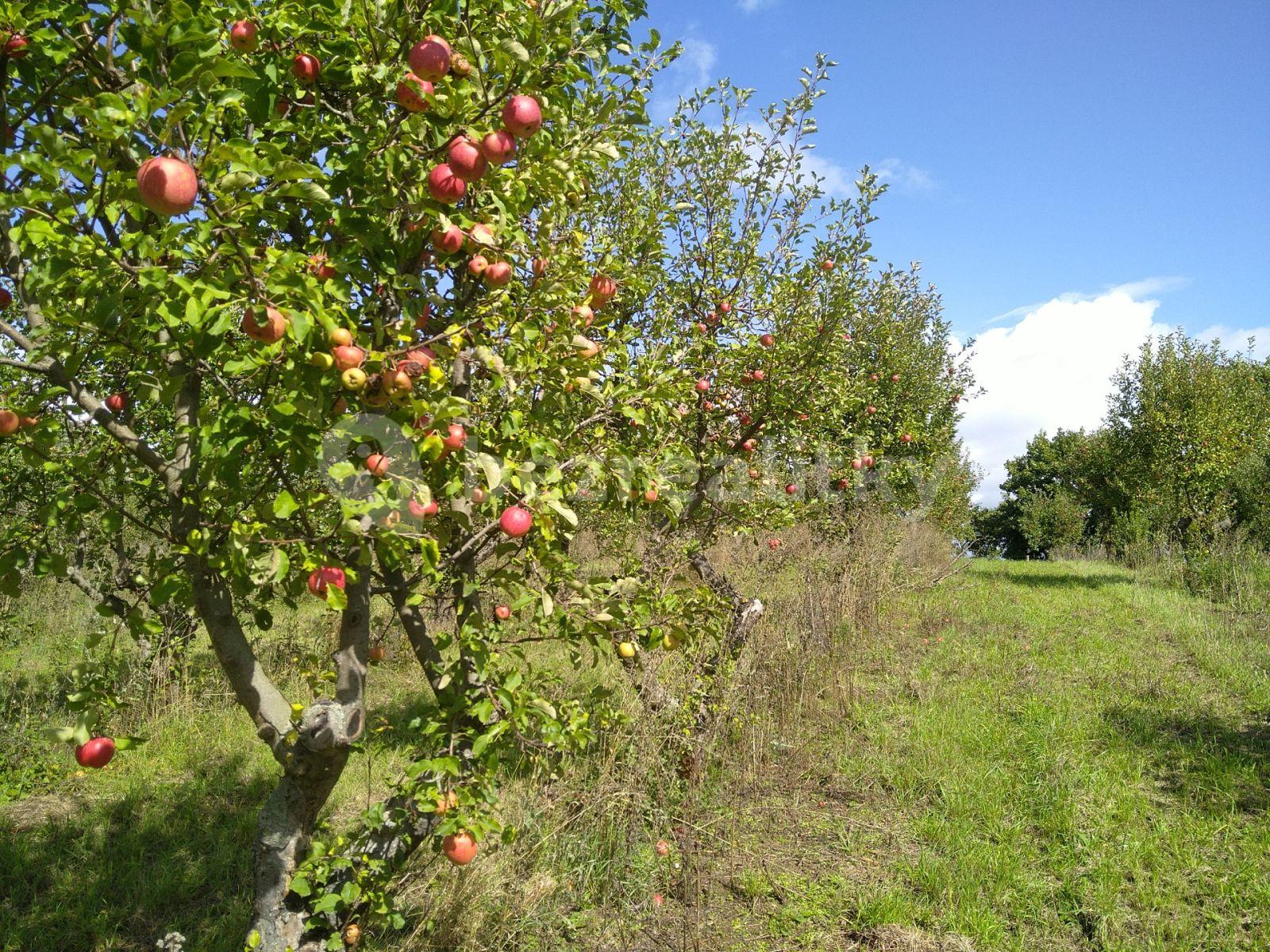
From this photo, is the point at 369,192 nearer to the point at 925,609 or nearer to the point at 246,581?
the point at 246,581

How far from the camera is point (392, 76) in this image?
6.77 ft

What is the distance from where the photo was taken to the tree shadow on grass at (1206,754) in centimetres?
453

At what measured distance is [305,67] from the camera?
213cm

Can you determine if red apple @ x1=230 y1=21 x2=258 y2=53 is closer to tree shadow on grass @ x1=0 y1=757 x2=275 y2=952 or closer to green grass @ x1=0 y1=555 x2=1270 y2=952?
green grass @ x1=0 y1=555 x2=1270 y2=952

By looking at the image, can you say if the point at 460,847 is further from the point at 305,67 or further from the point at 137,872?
the point at 137,872

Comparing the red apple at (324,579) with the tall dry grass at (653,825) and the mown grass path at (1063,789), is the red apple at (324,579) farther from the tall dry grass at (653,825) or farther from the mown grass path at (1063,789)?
the mown grass path at (1063,789)

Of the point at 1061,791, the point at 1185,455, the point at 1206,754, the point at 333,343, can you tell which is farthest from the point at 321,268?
the point at 1185,455

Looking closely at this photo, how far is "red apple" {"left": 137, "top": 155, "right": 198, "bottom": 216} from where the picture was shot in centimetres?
148

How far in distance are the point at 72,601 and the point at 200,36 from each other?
10.0 metres

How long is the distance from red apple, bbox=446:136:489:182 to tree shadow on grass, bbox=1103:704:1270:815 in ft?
17.9

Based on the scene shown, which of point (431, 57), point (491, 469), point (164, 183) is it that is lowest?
point (491, 469)

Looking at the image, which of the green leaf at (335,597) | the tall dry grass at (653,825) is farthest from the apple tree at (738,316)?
the green leaf at (335,597)

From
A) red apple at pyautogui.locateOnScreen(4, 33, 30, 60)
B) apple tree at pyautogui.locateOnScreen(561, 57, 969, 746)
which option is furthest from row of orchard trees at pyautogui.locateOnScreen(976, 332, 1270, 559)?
red apple at pyautogui.locateOnScreen(4, 33, 30, 60)

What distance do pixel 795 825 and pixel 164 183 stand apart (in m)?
4.28
